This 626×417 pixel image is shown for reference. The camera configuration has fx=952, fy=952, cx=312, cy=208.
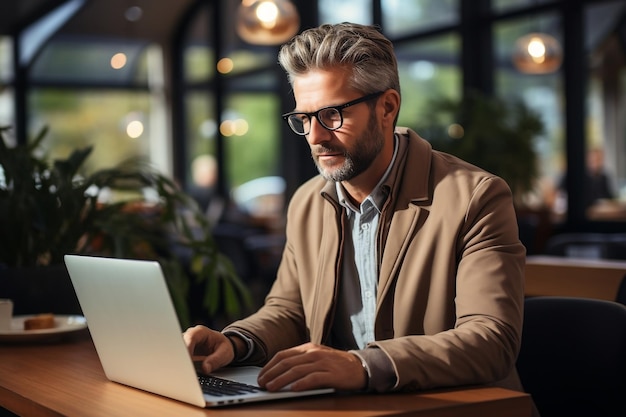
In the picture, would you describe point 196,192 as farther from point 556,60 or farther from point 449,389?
point 449,389

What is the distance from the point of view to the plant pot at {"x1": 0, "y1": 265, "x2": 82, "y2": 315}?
267cm

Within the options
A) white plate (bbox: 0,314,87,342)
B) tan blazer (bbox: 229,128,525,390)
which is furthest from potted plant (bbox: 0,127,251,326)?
tan blazer (bbox: 229,128,525,390)

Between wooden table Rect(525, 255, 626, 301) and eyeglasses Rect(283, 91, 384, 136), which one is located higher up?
eyeglasses Rect(283, 91, 384, 136)

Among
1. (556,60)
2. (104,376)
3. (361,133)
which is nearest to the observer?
(104,376)

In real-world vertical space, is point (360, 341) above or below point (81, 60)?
below

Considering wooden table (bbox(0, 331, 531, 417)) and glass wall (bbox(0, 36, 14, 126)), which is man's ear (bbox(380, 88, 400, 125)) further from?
glass wall (bbox(0, 36, 14, 126))

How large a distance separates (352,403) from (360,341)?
0.59 m

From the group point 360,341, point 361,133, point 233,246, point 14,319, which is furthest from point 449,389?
point 233,246

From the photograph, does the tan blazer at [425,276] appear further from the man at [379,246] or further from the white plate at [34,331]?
the white plate at [34,331]

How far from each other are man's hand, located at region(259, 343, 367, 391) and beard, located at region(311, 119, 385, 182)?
0.54 meters

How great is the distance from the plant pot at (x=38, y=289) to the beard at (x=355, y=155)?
1.02 meters

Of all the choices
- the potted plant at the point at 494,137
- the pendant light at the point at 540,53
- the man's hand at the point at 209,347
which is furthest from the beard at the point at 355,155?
the pendant light at the point at 540,53

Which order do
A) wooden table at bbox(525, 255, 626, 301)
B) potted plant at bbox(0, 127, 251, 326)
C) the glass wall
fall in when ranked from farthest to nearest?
the glass wall → wooden table at bbox(525, 255, 626, 301) → potted plant at bbox(0, 127, 251, 326)

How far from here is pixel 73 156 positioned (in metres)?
3.02
